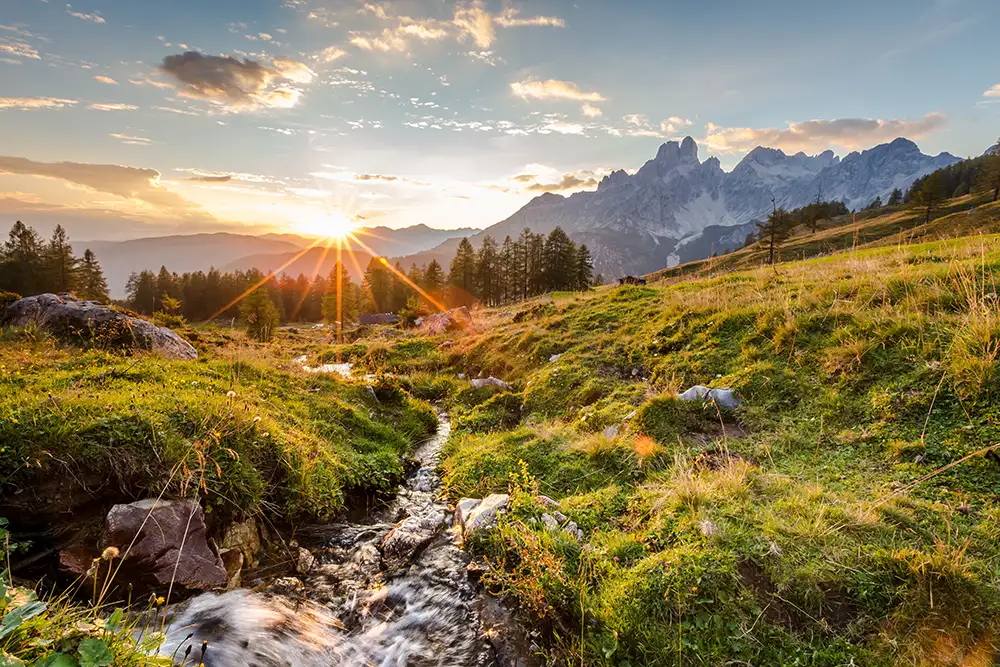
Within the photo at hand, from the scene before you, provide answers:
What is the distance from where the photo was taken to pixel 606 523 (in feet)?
18.8

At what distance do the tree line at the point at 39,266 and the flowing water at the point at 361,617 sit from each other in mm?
79784

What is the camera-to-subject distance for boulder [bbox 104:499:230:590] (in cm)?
465

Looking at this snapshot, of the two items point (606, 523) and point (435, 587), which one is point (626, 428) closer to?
point (606, 523)

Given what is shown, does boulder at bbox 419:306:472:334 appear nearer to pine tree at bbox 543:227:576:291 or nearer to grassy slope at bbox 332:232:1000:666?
grassy slope at bbox 332:232:1000:666

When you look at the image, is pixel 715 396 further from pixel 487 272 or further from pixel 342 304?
pixel 487 272

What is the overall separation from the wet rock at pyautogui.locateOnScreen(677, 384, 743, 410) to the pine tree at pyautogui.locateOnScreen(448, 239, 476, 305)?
7581 centimetres

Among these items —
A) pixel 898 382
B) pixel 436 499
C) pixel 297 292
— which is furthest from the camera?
pixel 297 292

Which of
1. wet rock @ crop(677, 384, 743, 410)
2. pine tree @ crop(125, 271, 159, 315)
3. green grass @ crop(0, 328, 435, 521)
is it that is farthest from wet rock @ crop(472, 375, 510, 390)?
pine tree @ crop(125, 271, 159, 315)

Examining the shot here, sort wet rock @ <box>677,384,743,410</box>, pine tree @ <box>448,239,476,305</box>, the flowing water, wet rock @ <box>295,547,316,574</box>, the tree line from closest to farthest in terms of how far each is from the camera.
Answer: the flowing water, wet rock @ <box>295,547,316,574</box>, wet rock @ <box>677,384,743,410</box>, the tree line, pine tree @ <box>448,239,476,305</box>

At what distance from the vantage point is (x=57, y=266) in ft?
213

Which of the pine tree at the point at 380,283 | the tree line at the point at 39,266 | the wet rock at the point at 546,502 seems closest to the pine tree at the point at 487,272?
the pine tree at the point at 380,283

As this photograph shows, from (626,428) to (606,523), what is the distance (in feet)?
9.32

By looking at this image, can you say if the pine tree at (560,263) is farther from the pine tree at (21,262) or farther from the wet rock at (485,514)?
the pine tree at (21,262)

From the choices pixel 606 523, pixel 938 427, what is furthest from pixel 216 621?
pixel 938 427
